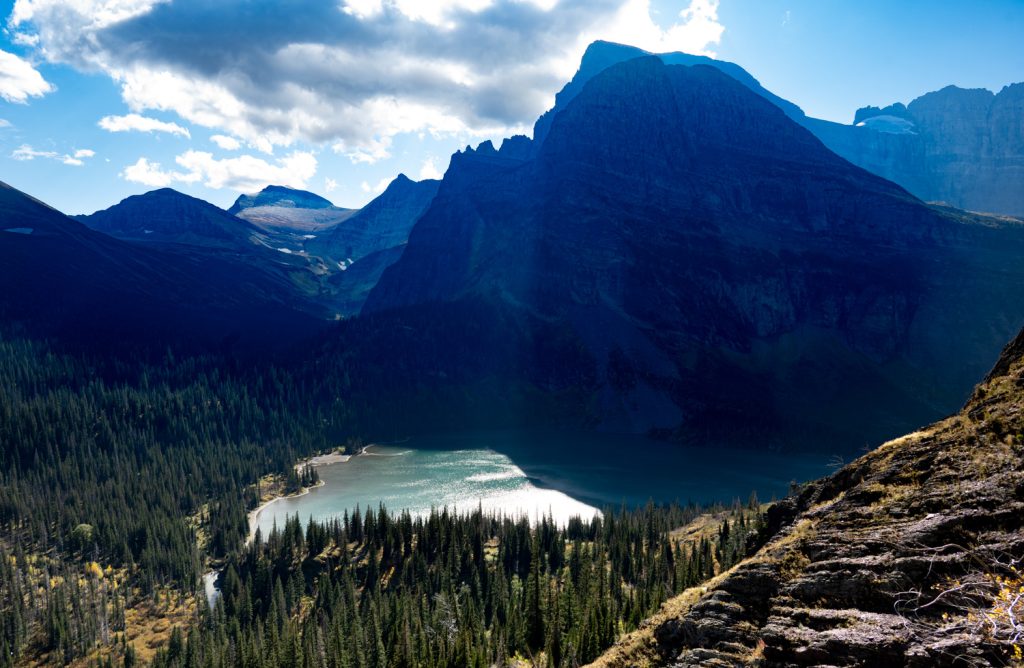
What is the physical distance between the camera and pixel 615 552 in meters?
106

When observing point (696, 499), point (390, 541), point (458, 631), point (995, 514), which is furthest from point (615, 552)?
point (995, 514)

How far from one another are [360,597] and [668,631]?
300 ft

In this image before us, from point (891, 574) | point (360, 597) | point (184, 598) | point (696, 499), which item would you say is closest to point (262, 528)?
point (184, 598)

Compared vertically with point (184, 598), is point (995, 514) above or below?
above

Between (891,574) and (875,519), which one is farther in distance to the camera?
(875,519)

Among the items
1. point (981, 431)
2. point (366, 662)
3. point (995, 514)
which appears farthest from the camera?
point (366, 662)

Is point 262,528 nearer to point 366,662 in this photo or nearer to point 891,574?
point 366,662

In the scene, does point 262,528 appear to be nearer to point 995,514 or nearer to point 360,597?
point 360,597

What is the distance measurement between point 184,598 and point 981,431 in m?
141

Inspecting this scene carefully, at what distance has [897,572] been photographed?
65.6 ft

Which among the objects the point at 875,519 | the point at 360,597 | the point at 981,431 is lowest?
the point at 360,597

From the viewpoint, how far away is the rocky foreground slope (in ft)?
57.7

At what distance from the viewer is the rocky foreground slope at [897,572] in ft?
57.7

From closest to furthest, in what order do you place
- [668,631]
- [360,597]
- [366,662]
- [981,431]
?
1. [981,431]
2. [668,631]
3. [366,662]
4. [360,597]
